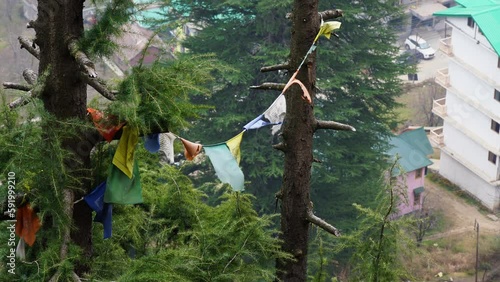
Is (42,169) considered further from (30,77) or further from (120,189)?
(30,77)

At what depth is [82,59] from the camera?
7215 millimetres

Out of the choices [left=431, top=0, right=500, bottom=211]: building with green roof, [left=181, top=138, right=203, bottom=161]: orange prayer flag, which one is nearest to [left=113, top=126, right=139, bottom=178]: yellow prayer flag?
[left=181, top=138, right=203, bottom=161]: orange prayer flag

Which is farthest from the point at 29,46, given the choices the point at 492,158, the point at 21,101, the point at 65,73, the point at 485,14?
the point at 492,158

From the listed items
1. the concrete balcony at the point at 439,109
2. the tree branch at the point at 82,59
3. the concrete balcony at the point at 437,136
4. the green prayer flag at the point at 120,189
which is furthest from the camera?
the concrete balcony at the point at 437,136

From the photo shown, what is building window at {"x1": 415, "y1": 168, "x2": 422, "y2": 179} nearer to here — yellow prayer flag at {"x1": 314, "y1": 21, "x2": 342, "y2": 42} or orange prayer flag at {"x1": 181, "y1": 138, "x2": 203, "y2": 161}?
yellow prayer flag at {"x1": 314, "y1": 21, "x2": 342, "y2": 42}

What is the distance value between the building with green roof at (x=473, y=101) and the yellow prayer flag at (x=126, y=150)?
1961cm

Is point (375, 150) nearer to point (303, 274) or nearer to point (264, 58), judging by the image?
point (264, 58)

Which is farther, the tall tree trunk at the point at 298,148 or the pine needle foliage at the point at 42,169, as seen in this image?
the tall tree trunk at the point at 298,148

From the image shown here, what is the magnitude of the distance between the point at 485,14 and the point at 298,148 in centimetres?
1904

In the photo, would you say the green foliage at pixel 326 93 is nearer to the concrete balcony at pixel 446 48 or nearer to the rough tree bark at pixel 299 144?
the concrete balcony at pixel 446 48

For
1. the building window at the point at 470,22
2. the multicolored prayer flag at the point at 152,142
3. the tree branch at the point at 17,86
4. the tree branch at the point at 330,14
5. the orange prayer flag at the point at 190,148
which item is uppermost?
the tree branch at the point at 330,14

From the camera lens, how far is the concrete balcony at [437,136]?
29578mm

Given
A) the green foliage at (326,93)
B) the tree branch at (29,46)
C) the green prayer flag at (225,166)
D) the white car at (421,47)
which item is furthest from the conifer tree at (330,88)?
the tree branch at (29,46)

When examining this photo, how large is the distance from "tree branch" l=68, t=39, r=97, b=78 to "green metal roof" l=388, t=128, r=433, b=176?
2099cm
